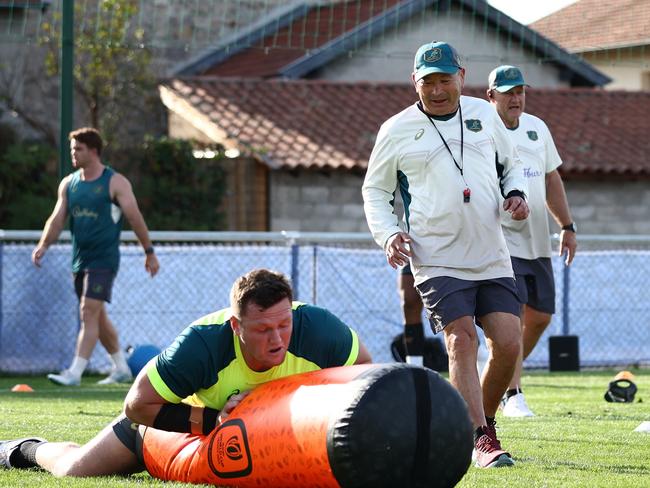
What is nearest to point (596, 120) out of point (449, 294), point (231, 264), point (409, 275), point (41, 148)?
point (41, 148)

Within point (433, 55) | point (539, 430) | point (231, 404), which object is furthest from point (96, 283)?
point (231, 404)

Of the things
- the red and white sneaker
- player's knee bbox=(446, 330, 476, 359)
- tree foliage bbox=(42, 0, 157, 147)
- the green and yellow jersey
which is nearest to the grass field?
the red and white sneaker

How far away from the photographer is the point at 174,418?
5773 mm

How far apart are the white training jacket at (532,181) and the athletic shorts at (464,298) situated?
6.64 ft

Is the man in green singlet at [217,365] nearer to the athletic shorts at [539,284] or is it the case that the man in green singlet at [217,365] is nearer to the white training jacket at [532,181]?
the white training jacket at [532,181]

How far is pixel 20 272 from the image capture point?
13.6 meters

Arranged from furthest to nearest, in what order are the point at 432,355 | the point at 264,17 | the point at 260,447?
1. the point at 264,17
2. the point at 432,355
3. the point at 260,447

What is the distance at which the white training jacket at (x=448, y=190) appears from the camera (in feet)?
22.2

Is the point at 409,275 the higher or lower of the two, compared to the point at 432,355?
higher

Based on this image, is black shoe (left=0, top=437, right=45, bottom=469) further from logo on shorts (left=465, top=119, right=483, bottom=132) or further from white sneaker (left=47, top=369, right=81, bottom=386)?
white sneaker (left=47, top=369, right=81, bottom=386)

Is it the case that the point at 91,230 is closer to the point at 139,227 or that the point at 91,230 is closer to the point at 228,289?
the point at 139,227

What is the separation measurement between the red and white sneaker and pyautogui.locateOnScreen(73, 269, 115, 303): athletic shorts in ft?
19.5

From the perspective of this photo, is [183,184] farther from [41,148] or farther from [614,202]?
[614,202]

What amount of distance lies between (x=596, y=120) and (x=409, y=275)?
687 inches
